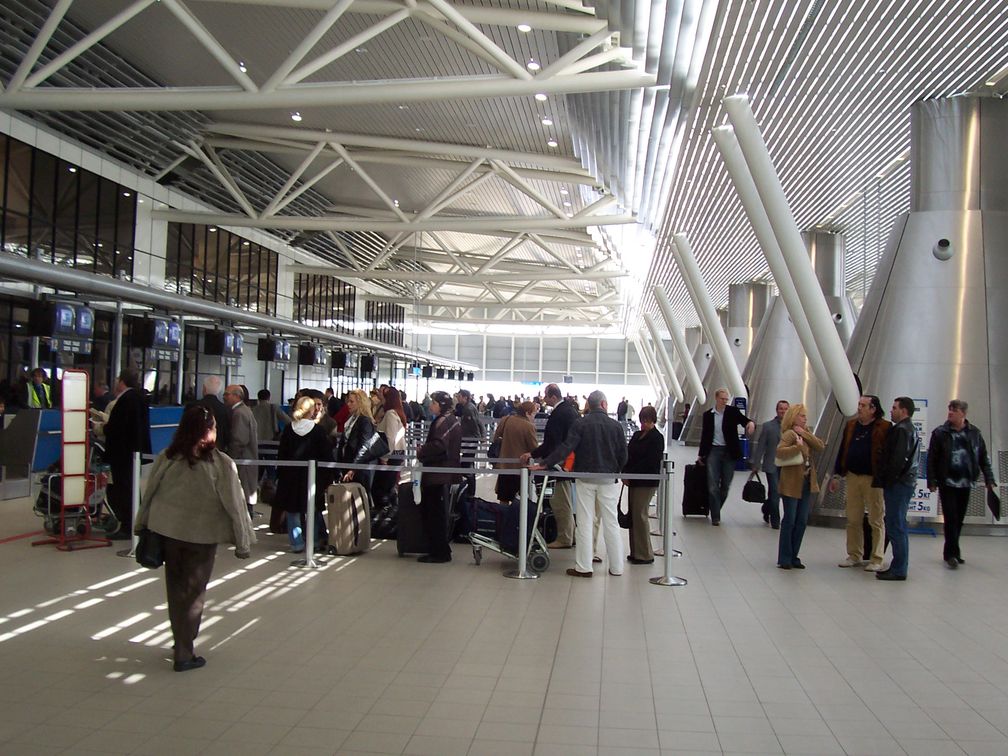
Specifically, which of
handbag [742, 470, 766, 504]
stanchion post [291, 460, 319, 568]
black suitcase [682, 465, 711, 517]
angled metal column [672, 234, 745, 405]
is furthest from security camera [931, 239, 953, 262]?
stanchion post [291, 460, 319, 568]

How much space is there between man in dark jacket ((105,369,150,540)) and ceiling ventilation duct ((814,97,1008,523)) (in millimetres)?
8866

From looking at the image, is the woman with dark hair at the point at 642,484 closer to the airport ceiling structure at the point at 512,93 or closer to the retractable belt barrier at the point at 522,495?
the retractable belt barrier at the point at 522,495

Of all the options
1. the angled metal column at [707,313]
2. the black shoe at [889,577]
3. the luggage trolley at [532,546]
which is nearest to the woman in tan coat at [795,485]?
the black shoe at [889,577]

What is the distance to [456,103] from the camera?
55.8ft

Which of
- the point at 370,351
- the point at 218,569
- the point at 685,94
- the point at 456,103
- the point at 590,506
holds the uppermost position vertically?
the point at 456,103

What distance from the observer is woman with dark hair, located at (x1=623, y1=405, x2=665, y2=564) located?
9.17 m

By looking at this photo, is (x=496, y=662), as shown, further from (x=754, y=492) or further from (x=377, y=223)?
(x=377, y=223)

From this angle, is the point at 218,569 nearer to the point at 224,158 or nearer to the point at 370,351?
the point at 224,158

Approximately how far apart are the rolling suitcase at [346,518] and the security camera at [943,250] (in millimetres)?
8589

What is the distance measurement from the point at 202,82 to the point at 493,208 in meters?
12.1

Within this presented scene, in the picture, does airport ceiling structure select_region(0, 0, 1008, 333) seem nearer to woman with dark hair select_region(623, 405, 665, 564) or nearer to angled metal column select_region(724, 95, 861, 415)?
angled metal column select_region(724, 95, 861, 415)

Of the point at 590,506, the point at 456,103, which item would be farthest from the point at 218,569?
the point at 456,103

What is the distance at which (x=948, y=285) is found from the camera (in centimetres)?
1233

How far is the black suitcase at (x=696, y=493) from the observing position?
1327 cm
